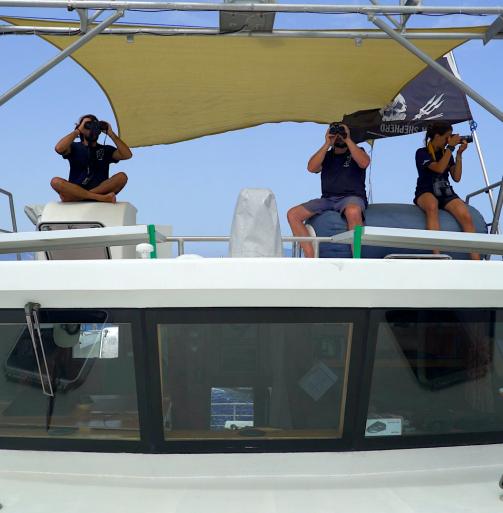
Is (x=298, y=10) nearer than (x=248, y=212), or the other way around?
(x=248, y=212)

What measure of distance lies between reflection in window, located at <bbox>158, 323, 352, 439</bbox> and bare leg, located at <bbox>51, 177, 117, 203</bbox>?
3362 mm

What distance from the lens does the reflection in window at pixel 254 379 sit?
8.70ft

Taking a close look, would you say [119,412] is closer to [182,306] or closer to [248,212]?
[182,306]

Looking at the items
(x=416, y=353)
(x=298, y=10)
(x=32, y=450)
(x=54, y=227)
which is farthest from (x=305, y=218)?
(x=32, y=450)

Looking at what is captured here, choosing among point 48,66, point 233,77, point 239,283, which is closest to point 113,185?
point 48,66

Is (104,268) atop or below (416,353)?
atop

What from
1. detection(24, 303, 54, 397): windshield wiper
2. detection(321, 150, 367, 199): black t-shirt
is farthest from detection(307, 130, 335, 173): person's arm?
detection(24, 303, 54, 397): windshield wiper

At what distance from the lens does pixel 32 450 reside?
2.84 meters

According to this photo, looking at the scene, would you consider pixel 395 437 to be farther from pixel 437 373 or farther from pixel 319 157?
pixel 319 157

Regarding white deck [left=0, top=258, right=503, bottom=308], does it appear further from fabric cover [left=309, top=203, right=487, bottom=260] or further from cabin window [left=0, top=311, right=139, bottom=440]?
fabric cover [left=309, top=203, right=487, bottom=260]

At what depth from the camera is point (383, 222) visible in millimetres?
5422

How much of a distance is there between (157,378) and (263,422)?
54 centimetres

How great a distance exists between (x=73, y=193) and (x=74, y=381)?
3.27m

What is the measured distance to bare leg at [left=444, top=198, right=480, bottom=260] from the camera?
5.50m
